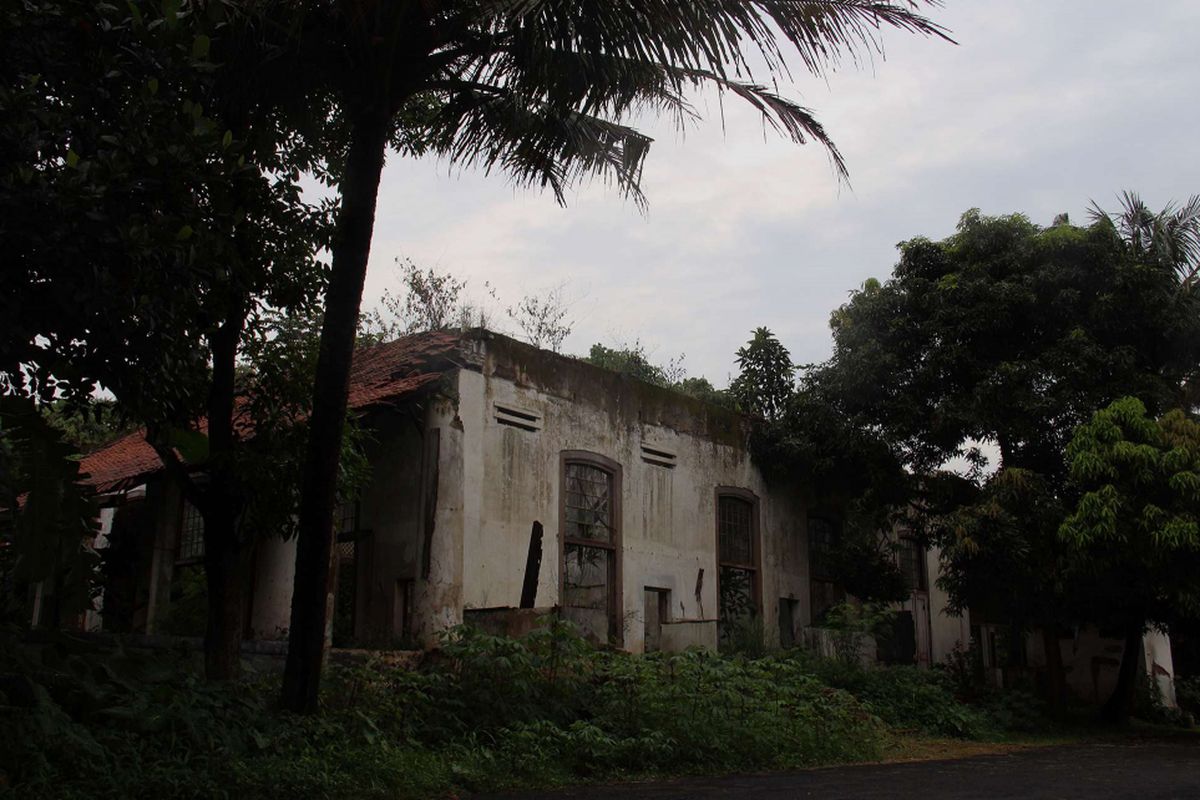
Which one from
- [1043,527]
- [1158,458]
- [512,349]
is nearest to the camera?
[512,349]

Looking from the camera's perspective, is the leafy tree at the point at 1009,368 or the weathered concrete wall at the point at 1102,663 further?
the weathered concrete wall at the point at 1102,663

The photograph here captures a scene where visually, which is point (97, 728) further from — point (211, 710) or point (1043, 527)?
point (1043, 527)

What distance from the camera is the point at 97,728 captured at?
6.63 m

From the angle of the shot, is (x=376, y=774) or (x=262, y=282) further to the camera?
Answer: (x=262, y=282)

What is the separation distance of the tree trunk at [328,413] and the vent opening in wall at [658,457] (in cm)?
860

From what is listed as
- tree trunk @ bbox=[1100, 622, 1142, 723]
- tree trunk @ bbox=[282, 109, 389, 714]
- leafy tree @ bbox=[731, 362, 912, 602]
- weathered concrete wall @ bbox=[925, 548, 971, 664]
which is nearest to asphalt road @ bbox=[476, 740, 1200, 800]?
tree trunk @ bbox=[282, 109, 389, 714]

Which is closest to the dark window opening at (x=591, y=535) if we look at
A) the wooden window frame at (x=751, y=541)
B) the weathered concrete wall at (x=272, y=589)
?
the wooden window frame at (x=751, y=541)

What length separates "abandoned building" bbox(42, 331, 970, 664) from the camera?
1287 centimetres

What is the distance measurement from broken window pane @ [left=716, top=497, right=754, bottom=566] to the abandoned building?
2cm

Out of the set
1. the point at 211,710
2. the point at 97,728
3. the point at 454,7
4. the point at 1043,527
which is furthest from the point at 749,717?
the point at 1043,527

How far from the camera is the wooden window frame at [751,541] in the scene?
16.8 meters

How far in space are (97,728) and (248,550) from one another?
2206 mm

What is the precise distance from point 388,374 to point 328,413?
19.6ft

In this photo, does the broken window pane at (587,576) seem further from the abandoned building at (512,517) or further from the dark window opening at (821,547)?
the dark window opening at (821,547)
